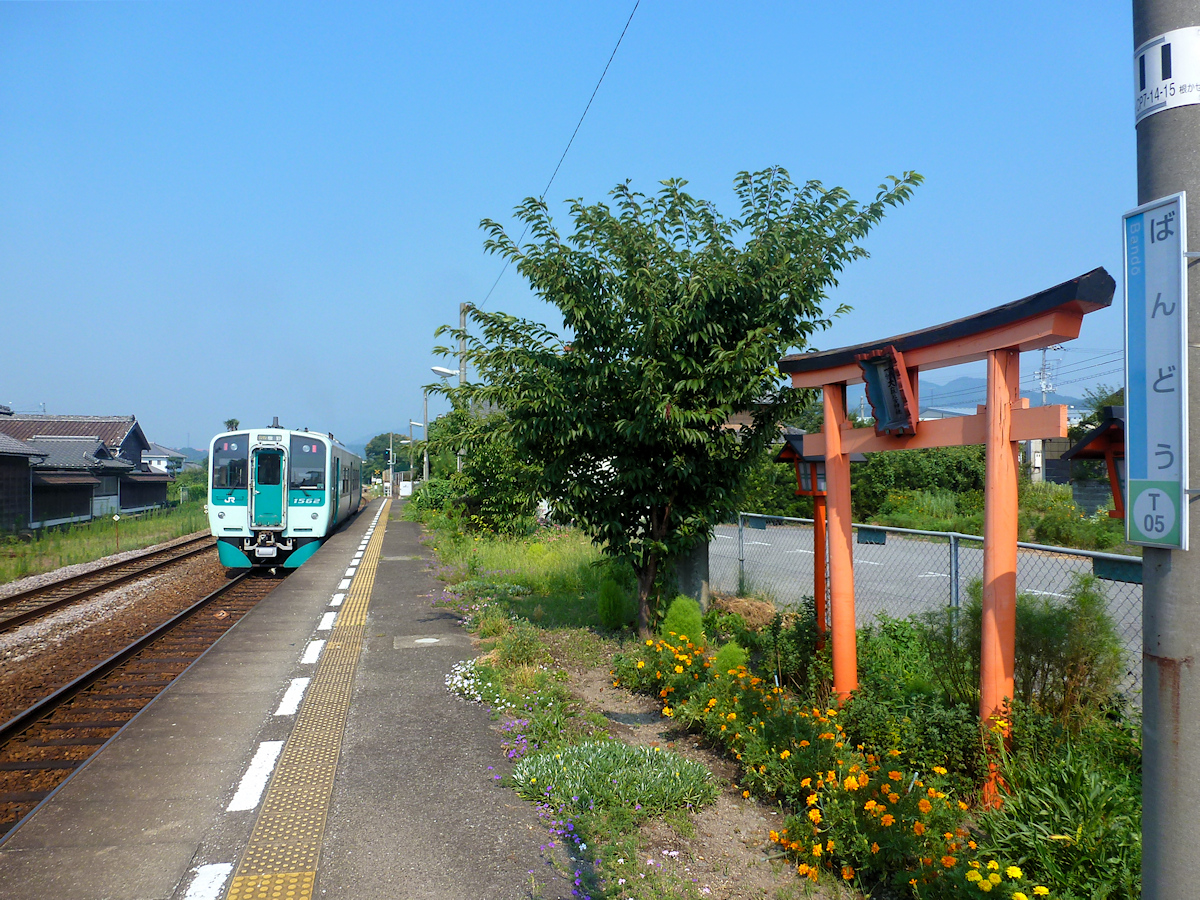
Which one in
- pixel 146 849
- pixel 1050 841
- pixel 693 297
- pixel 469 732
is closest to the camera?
pixel 1050 841

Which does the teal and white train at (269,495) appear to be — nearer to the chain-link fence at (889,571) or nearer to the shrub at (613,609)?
the chain-link fence at (889,571)

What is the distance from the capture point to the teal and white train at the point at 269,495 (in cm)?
1452

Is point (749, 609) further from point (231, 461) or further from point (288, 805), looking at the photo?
point (231, 461)

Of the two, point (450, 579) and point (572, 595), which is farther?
point (450, 579)

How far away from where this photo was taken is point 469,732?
5504mm

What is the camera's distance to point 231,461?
14.6 m

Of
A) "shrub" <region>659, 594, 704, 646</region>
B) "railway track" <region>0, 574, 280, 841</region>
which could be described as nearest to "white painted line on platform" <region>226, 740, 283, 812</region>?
"railway track" <region>0, 574, 280, 841</region>

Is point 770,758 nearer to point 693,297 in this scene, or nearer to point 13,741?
point 693,297

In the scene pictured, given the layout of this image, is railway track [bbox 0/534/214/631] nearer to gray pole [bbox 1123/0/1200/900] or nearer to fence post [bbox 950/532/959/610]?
fence post [bbox 950/532/959/610]

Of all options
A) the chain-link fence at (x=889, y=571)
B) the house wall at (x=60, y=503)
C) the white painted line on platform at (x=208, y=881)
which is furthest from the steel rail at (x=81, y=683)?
the house wall at (x=60, y=503)

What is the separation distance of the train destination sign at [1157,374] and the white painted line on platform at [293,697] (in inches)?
231

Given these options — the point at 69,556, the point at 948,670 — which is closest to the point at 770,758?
the point at 948,670

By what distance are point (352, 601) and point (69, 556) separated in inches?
415

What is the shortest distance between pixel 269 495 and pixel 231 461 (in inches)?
37.2
